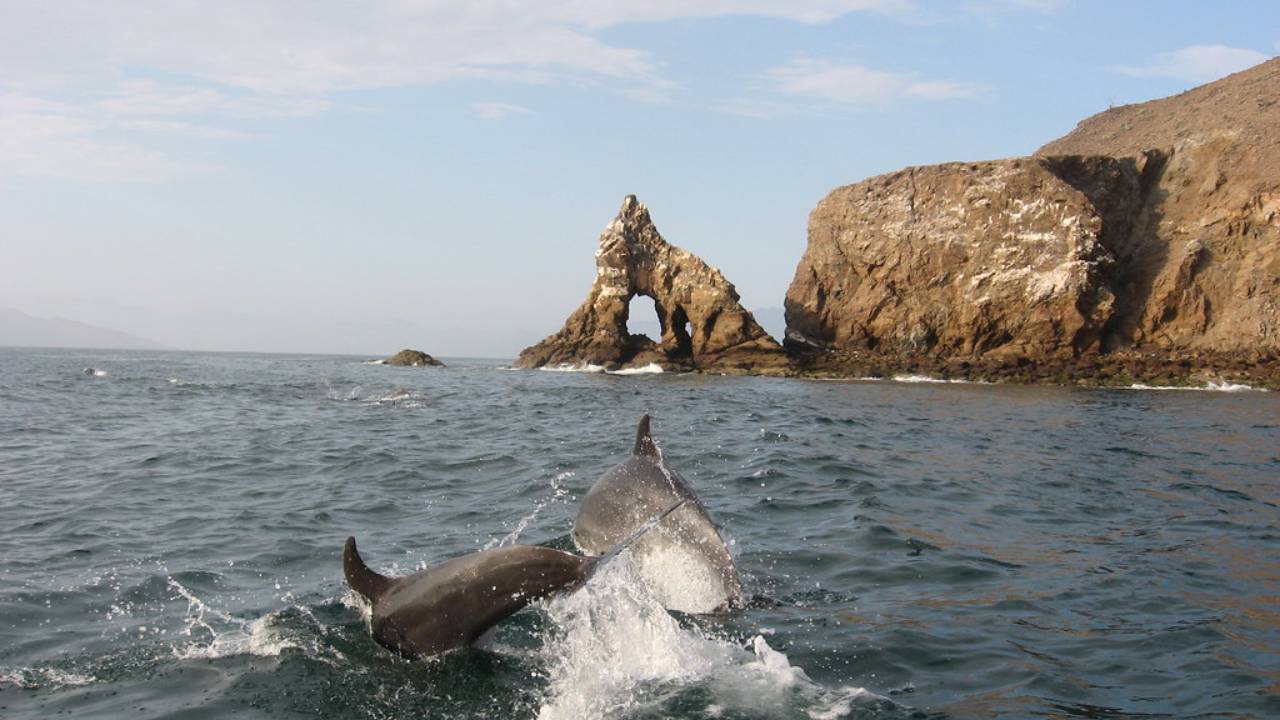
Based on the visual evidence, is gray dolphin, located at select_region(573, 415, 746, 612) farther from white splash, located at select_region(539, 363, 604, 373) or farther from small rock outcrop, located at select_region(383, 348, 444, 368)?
small rock outcrop, located at select_region(383, 348, 444, 368)

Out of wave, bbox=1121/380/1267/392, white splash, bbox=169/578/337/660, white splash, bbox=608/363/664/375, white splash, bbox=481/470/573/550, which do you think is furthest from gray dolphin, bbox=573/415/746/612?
white splash, bbox=608/363/664/375

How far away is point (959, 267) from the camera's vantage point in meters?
52.1

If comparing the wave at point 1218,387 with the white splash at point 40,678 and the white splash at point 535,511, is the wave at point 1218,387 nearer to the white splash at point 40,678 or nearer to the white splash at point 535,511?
the white splash at point 535,511

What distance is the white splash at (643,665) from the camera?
5.56 m

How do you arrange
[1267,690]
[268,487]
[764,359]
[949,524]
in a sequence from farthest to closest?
[764,359]
[268,487]
[949,524]
[1267,690]

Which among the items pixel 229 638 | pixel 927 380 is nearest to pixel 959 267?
pixel 927 380

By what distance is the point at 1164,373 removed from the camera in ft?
141

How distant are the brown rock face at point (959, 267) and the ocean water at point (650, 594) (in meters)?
30.9

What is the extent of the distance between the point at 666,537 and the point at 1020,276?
47.3 metres

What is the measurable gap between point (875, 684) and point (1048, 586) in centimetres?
301

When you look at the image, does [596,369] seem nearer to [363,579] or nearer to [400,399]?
[400,399]

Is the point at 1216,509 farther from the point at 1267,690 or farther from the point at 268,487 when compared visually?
the point at 268,487

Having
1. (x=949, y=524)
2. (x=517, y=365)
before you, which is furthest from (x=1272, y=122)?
(x=949, y=524)

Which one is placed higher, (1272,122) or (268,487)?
(1272,122)
